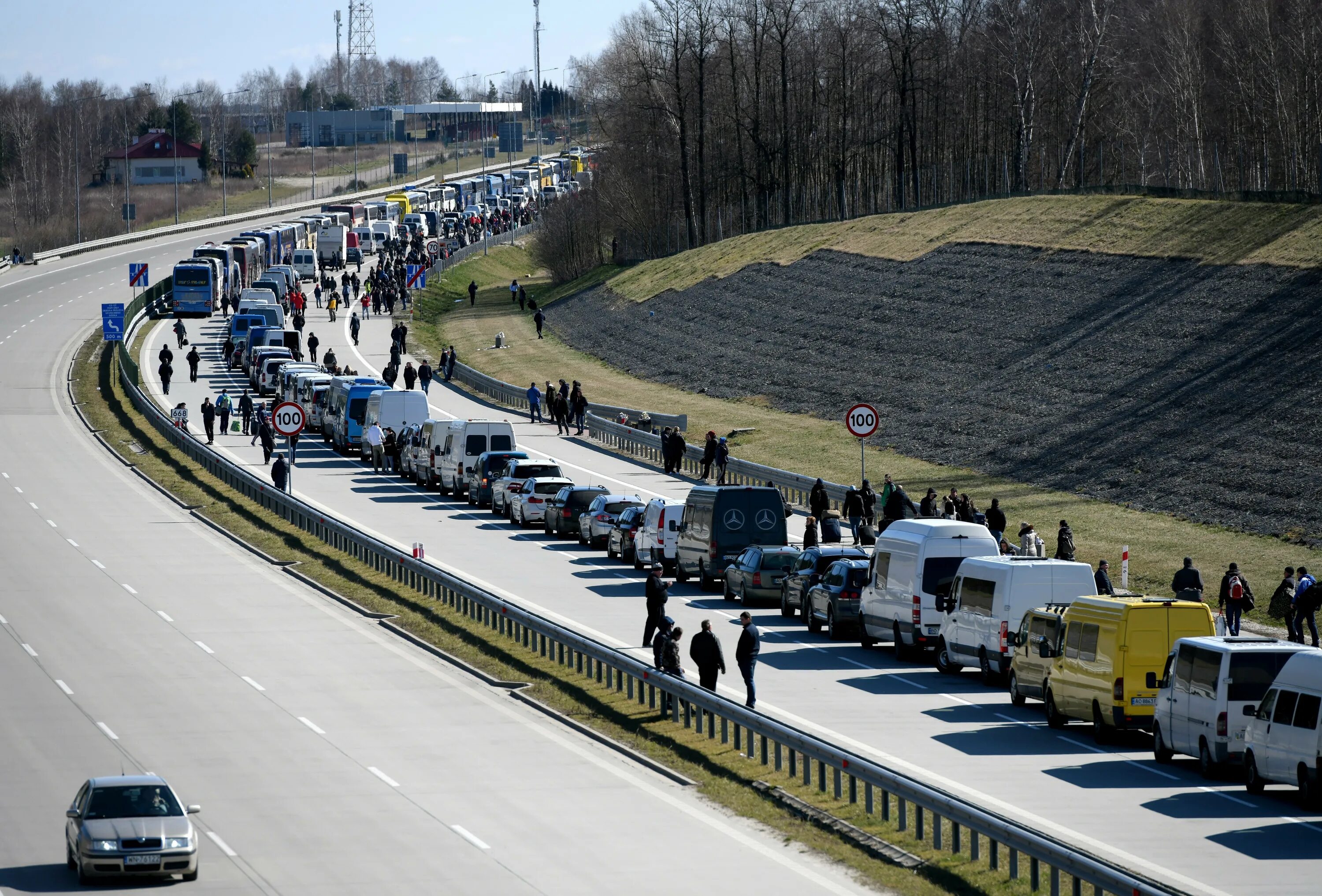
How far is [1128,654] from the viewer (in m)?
22.7

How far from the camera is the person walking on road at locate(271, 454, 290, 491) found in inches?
1855

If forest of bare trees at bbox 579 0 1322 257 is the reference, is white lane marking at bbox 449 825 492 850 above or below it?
below

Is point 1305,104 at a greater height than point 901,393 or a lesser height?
greater

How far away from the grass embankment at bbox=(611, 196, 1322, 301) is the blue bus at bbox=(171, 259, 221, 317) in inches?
807

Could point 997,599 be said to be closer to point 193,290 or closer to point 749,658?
point 749,658

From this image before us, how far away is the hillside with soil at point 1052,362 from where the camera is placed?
4647 centimetres

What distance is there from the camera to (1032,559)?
27266 millimetres

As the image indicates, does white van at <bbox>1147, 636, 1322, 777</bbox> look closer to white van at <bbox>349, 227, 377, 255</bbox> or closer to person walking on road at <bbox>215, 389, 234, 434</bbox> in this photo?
person walking on road at <bbox>215, 389, 234, 434</bbox>

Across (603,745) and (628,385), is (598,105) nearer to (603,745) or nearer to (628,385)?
(628,385)

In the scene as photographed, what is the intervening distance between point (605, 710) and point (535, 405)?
3888 centimetres

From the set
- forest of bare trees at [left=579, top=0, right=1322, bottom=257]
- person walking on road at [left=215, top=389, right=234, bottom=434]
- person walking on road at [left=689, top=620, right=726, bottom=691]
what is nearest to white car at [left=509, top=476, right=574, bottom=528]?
person walking on road at [left=215, top=389, right=234, bottom=434]

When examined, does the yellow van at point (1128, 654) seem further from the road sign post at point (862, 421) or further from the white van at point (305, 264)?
the white van at point (305, 264)

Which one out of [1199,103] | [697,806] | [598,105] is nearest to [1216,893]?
[697,806]

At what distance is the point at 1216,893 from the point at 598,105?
407 feet
